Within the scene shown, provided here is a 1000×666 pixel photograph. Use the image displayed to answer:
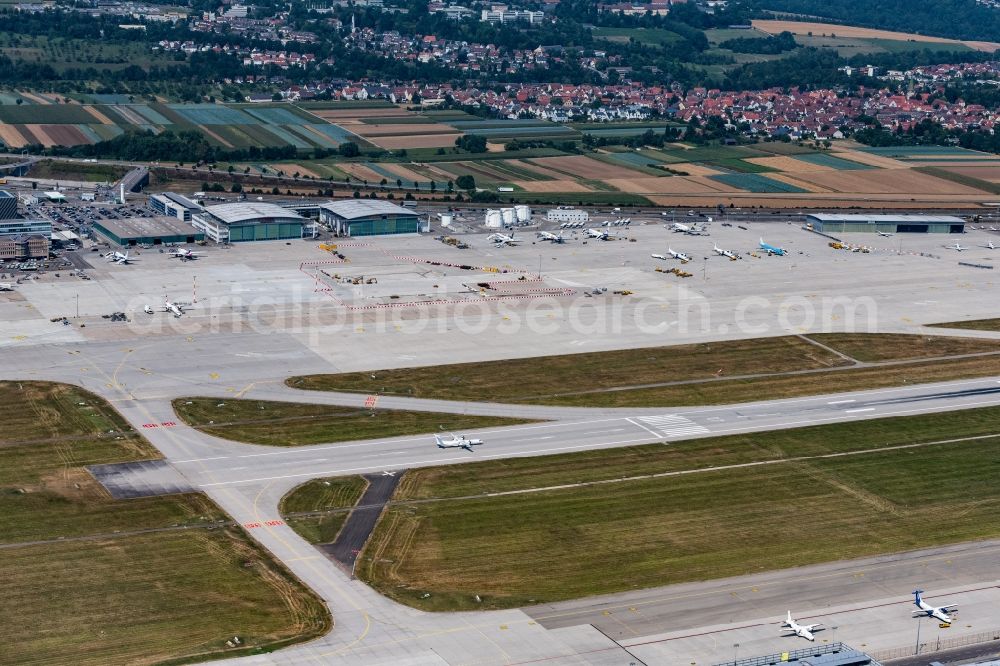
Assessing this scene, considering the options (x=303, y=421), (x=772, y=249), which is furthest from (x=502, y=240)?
(x=303, y=421)

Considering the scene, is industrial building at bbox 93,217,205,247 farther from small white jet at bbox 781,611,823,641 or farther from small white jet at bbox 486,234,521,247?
small white jet at bbox 781,611,823,641

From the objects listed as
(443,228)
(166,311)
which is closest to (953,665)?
(166,311)

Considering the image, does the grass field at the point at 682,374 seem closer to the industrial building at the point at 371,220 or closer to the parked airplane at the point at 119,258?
the parked airplane at the point at 119,258

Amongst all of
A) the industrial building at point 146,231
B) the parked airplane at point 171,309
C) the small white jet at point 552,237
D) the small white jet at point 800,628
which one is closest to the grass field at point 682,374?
the parked airplane at point 171,309

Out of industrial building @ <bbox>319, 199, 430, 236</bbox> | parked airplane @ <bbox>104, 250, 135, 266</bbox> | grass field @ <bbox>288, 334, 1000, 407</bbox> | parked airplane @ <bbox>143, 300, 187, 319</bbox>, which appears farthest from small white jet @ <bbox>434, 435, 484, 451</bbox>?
industrial building @ <bbox>319, 199, 430, 236</bbox>

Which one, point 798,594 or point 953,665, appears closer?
point 953,665

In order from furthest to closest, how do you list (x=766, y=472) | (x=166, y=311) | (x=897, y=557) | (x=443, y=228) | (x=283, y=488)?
(x=443, y=228)
(x=166, y=311)
(x=766, y=472)
(x=283, y=488)
(x=897, y=557)

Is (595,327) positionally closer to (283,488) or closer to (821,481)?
(821,481)

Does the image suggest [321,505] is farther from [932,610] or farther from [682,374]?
[682,374]
